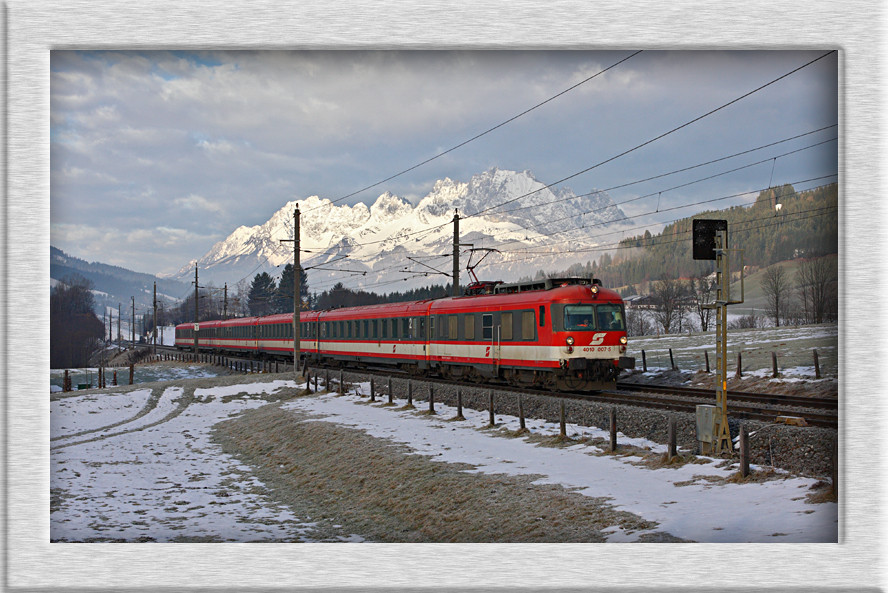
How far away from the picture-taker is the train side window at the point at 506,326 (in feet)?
70.5

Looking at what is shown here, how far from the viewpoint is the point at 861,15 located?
26.6 feet

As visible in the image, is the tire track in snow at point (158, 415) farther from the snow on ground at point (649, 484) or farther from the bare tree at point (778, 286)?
the bare tree at point (778, 286)

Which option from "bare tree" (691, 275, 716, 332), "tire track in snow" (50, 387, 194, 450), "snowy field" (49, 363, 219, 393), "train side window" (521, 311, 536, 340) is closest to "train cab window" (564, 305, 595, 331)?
"train side window" (521, 311, 536, 340)

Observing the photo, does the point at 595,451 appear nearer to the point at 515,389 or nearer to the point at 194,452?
the point at 515,389

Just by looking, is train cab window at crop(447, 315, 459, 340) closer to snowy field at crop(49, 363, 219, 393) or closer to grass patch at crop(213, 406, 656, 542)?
grass patch at crop(213, 406, 656, 542)

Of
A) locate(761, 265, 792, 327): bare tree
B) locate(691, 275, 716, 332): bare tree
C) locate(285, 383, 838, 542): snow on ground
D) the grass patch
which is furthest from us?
locate(691, 275, 716, 332): bare tree

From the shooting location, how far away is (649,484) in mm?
10148

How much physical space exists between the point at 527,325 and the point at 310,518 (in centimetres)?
1003

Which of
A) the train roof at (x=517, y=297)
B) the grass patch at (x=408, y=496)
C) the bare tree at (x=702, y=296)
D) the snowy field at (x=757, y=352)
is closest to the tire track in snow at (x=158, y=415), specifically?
the grass patch at (x=408, y=496)

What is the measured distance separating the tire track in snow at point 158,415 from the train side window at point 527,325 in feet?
39.4

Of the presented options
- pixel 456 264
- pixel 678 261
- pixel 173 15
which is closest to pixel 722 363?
pixel 173 15

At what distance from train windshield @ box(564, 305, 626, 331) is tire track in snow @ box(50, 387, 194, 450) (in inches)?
502

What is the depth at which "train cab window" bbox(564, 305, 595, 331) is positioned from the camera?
19.2 m

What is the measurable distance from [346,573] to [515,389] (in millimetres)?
14260
